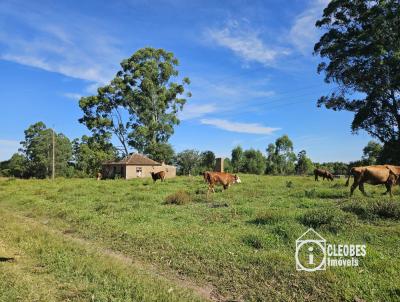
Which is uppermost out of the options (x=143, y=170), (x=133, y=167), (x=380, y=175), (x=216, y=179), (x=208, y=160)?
(x=208, y=160)

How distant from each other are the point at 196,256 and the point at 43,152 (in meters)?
73.6

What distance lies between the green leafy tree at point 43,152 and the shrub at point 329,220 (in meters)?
67.0

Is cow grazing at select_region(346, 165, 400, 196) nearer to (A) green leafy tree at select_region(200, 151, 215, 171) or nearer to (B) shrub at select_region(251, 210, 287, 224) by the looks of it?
(B) shrub at select_region(251, 210, 287, 224)

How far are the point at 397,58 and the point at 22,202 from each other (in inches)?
948

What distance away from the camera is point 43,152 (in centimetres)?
7350

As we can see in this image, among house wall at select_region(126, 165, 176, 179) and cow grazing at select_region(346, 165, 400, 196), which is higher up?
house wall at select_region(126, 165, 176, 179)

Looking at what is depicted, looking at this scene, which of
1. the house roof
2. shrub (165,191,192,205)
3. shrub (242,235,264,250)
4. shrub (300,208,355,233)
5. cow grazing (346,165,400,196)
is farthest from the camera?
the house roof

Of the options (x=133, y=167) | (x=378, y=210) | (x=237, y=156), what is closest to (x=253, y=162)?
(x=237, y=156)

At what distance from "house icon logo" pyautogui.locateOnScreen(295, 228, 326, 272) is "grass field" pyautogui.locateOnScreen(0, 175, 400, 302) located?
0.63 ft

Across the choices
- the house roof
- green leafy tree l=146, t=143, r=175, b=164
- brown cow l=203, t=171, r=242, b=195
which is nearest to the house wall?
the house roof

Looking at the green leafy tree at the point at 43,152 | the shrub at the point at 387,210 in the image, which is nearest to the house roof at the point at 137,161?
the green leafy tree at the point at 43,152

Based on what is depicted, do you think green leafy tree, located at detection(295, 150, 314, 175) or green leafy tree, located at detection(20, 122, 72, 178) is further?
green leafy tree, located at detection(295, 150, 314, 175)

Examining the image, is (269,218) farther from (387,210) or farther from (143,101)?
(143,101)

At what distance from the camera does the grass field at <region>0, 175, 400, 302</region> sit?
5.22m
